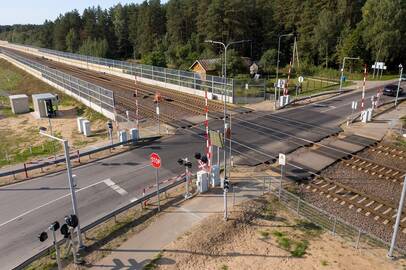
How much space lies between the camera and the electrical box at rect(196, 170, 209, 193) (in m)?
16.7

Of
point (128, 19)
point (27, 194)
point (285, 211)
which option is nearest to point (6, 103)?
point (27, 194)

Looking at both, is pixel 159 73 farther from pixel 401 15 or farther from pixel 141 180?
pixel 401 15

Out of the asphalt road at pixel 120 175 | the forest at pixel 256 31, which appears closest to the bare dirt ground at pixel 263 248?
the asphalt road at pixel 120 175

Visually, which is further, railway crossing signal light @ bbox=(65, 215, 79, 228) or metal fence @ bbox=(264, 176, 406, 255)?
metal fence @ bbox=(264, 176, 406, 255)

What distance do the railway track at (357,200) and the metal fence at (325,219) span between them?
1.57 metres

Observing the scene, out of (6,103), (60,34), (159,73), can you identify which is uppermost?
(60,34)

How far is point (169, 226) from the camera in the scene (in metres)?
14.1

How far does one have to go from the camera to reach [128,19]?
382 ft

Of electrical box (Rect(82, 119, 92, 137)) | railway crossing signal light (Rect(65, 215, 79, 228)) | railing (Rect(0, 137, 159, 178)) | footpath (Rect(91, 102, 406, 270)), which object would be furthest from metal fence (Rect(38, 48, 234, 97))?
railway crossing signal light (Rect(65, 215, 79, 228))

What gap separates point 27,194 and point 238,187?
11298 mm

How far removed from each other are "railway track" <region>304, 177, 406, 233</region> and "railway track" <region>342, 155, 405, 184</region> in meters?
2.97

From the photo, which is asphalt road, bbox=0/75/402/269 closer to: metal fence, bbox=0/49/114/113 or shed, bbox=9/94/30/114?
metal fence, bbox=0/49/114/113

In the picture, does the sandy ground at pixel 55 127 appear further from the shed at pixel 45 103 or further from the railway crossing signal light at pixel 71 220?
the railway crossing signal light at pixel 71 220

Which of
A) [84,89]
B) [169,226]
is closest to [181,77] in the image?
[84,89]
